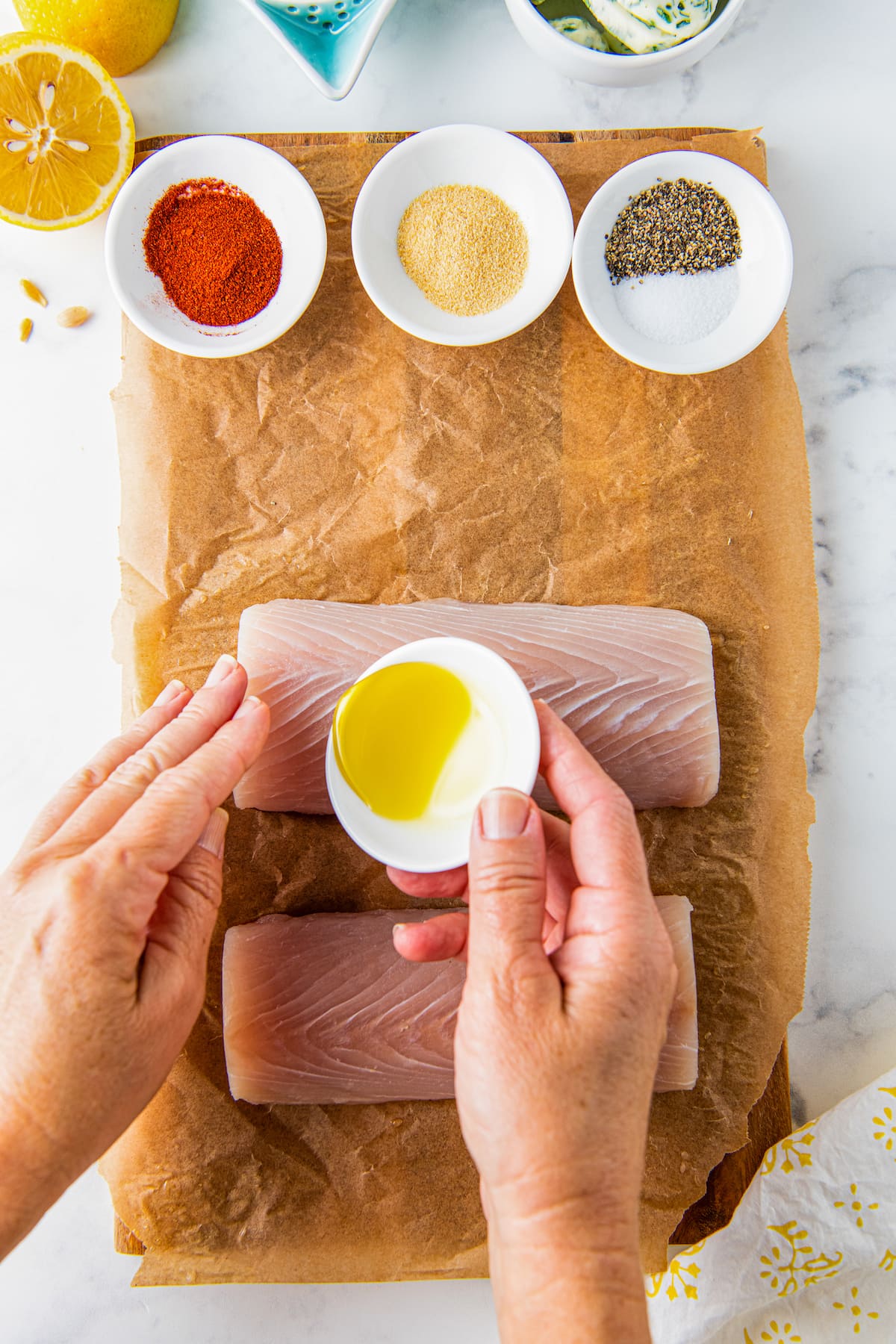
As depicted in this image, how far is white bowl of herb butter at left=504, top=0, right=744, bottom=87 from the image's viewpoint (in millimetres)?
2232

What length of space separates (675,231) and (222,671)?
159 centimetres

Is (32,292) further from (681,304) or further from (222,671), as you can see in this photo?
(681,304)

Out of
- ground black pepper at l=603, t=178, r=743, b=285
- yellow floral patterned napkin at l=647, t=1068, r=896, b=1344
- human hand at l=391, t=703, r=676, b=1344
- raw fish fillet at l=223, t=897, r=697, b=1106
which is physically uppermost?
ground black pepper at l=603, t=178, r=743, b=285

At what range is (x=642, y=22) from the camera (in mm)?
2248

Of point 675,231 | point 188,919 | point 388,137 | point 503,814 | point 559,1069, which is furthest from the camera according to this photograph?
point 388,137

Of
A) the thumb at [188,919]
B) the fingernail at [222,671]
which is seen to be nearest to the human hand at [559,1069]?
the thumb at [188,919]

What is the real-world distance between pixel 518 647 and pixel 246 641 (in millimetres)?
662

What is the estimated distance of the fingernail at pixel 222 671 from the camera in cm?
211

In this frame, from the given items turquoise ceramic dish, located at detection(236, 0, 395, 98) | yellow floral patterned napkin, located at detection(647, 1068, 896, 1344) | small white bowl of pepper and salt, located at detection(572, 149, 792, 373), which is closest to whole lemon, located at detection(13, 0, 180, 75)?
turquoise ceramic dish, located at detection(236, 0, 395, 98)

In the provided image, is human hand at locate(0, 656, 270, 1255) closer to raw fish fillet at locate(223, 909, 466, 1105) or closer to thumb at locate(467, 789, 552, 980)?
raw fish fillet at locate(223, 909, 466, 1105)

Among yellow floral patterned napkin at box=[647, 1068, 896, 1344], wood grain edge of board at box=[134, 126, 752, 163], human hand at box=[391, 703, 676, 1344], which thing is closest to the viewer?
human hand at box=[391, 703, 676, 1344]

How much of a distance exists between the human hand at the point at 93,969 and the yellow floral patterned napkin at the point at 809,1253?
1.48 meters

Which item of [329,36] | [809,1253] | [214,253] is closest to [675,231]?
[329,36]

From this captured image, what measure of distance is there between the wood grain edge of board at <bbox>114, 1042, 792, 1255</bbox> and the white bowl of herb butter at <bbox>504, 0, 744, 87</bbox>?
8.19ft
